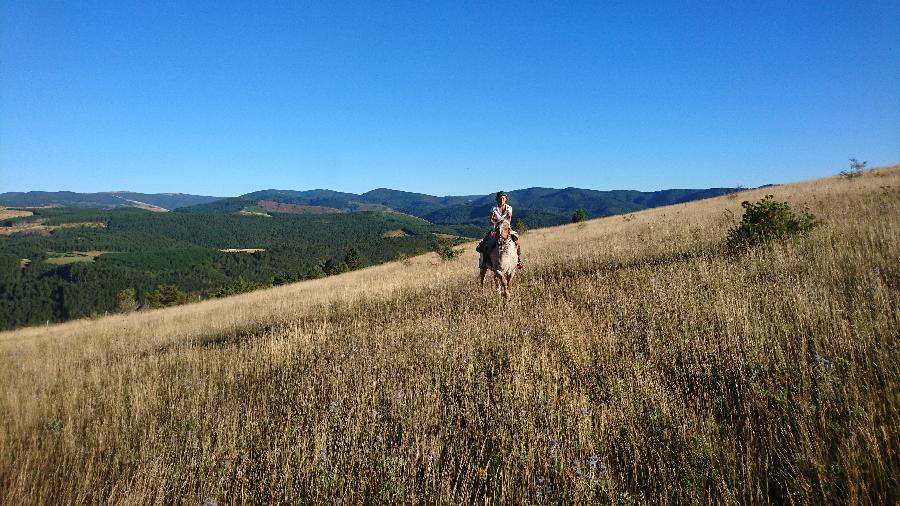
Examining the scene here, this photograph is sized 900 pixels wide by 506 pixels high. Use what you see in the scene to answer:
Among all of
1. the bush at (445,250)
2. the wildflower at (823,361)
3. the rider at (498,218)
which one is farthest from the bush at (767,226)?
the bush at (445,250)

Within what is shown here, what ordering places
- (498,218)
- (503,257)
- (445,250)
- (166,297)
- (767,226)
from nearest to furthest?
(767,226)
(503,257)
(498,218)
(445,250)
(166,297)

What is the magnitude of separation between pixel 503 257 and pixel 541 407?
224 inches

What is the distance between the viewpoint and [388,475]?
9.30ft

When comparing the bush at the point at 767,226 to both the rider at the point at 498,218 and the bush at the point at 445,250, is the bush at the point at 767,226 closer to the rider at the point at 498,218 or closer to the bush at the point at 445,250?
the rider at the point at 498,218

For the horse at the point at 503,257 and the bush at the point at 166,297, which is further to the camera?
the bush at the point at 166,297

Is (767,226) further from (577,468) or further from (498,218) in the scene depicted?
(577,468)

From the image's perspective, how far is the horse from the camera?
902 cm

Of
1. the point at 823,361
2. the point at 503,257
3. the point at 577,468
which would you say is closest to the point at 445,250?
the point at 503,257

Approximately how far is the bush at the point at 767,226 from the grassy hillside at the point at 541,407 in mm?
1423

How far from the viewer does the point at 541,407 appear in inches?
137

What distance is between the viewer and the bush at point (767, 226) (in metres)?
8.63

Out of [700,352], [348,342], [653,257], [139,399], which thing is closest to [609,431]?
[700,352]

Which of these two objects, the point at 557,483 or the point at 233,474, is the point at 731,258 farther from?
the point at 233,474

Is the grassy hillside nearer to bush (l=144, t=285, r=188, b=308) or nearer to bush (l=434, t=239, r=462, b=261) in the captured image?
bush (l=434, t=239, r=462, b=261)
